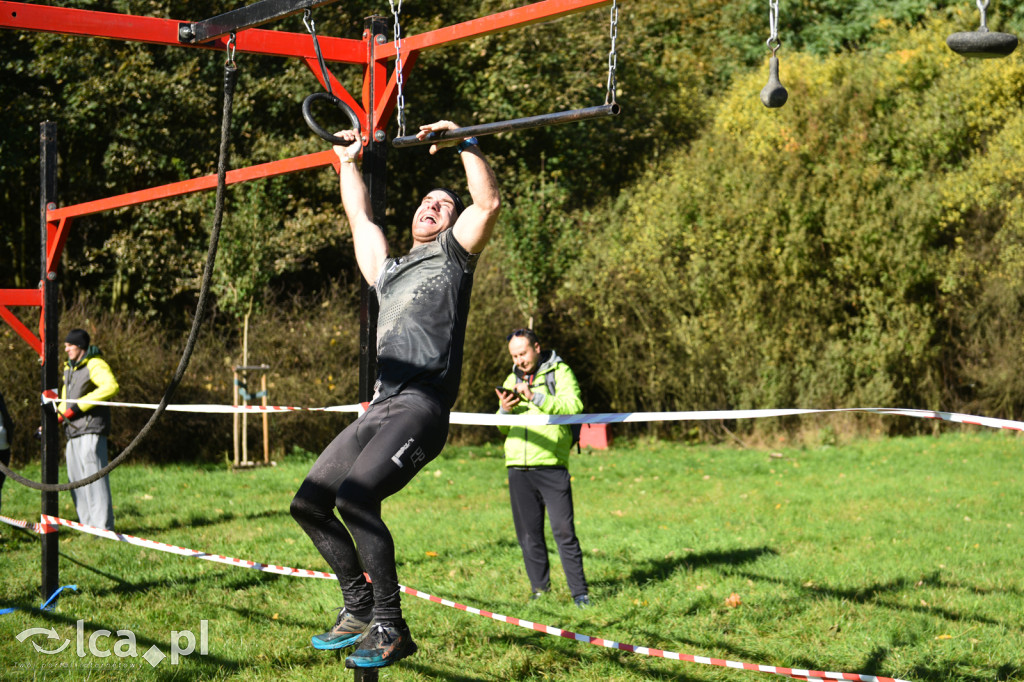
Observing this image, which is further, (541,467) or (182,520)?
(182,520)

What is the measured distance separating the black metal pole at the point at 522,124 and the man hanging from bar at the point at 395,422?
0.04m

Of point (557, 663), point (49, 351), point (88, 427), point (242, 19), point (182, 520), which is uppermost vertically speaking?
point (242, 19)

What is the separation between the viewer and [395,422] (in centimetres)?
360

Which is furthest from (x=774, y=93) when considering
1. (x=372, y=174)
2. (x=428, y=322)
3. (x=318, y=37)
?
A: (x=318, y=37)

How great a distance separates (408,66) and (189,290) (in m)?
14.8

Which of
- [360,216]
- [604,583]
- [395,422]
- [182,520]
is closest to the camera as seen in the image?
[395,422]

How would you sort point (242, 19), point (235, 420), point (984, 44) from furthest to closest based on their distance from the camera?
1. point (235, 420)
2. point (242, 19)
3. point (984, 44)

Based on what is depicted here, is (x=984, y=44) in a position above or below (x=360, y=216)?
above

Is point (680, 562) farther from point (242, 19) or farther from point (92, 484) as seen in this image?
point (242, 19)

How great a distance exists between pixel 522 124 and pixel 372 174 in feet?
3.19

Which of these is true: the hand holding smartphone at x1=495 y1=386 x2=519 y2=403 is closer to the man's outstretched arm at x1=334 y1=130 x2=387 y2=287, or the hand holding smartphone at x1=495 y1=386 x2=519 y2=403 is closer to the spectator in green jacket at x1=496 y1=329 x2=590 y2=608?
the spectator in green jacket at x1=496 y1=329 x2=590 y2=608

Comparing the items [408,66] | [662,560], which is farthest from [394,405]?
[662,560]

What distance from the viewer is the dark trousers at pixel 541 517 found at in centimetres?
648

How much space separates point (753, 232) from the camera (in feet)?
55.0
